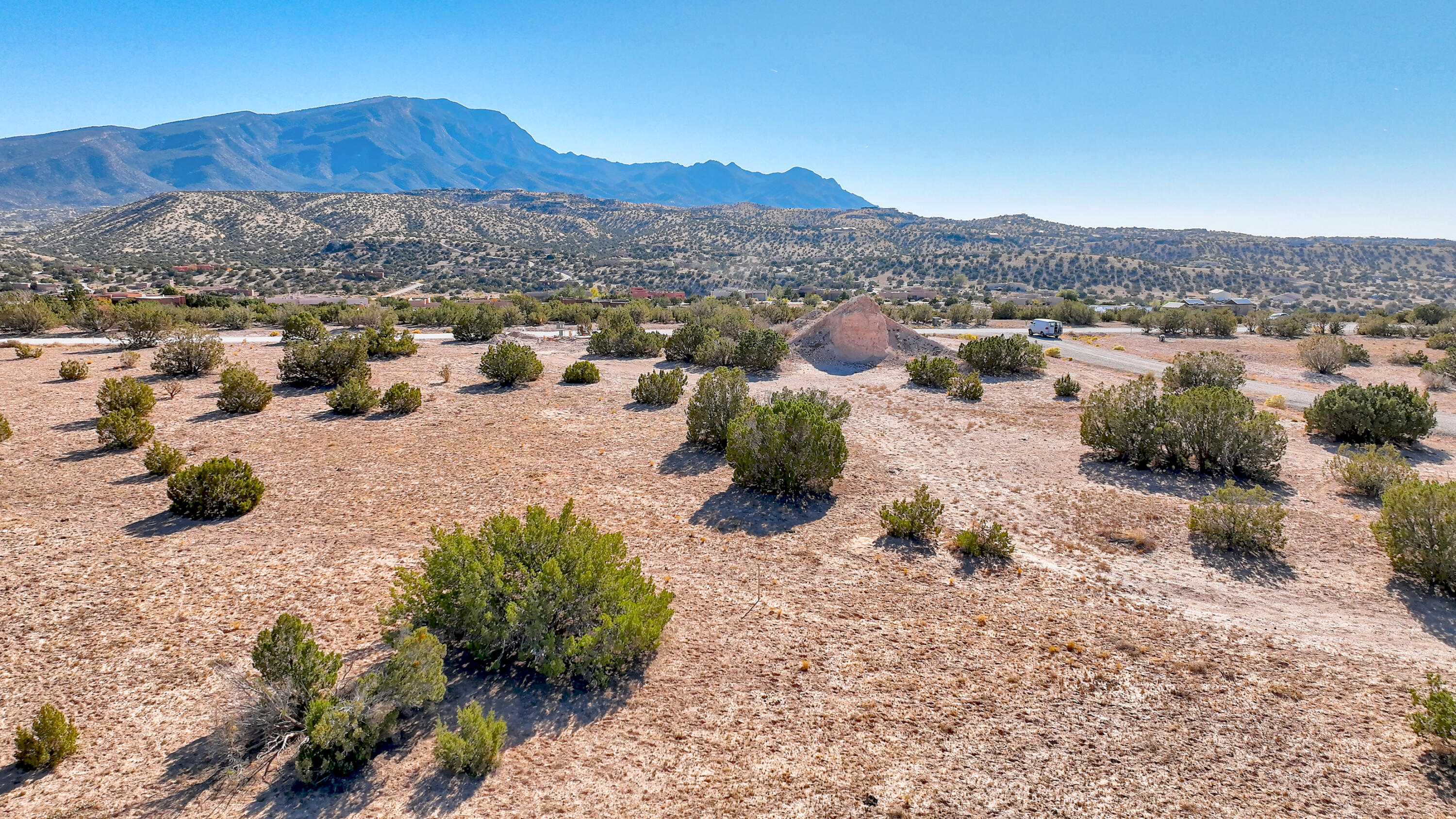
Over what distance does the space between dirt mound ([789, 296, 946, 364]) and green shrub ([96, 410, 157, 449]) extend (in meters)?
16.4

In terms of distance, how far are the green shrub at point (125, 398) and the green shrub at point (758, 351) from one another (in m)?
13.1

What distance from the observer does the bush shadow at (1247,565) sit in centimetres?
670

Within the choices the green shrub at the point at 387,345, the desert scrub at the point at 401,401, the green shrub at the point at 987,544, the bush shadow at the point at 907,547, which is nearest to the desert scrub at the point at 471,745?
the bush shadow at the point at 907,547

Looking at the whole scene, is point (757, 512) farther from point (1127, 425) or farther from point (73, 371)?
point (73, 371)

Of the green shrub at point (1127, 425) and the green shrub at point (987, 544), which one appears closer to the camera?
the green shrub at point (987, 544)

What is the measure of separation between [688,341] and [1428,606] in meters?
16.5

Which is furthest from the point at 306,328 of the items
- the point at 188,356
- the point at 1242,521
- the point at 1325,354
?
the point at 1325,354

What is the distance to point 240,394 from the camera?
1166 cm

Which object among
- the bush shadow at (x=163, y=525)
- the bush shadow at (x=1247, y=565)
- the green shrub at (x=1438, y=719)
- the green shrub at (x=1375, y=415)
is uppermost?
the green shrub at (x=1375, y=415)

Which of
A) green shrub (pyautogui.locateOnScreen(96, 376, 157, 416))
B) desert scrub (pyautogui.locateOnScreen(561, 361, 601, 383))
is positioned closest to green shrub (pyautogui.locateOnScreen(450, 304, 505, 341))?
desert scrub (pyautogui.locateOnScreen(561, 361, 601, 383))

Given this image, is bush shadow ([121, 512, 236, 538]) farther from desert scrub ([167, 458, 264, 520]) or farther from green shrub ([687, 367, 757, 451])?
green shrub ([687, 367, 757, 451])

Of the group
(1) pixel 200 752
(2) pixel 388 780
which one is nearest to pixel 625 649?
(2) pixel 388 780

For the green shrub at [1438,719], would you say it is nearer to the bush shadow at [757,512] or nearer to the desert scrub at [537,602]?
the desert scrub at [537,602]

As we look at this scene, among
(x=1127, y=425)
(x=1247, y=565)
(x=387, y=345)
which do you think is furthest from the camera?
(x=387, y=345)
